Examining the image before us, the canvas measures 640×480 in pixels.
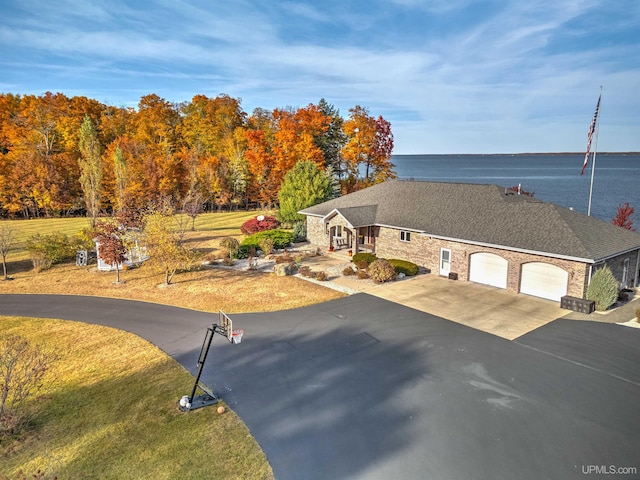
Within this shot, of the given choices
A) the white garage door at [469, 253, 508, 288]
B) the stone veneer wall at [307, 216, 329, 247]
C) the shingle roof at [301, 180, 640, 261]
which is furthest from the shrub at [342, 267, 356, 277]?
the stone veneer wall at [307, 216, 329, 247]

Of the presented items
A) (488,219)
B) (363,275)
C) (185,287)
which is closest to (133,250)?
(185,287)

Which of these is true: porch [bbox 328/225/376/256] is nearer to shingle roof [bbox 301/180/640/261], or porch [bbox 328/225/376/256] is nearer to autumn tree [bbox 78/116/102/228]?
shingle roof [bbox 301/180/640/261]

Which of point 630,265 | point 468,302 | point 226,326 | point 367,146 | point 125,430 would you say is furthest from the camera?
point 367,146

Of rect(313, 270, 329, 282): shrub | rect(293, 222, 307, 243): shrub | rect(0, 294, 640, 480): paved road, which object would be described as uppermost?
rect(293, 222, 307, 243): shrub

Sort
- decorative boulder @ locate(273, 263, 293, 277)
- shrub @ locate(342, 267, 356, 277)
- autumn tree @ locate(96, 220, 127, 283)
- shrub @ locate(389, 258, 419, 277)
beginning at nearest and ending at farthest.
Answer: autumn tree @ locate(96, 220, 127, 283) → shrub @ locate(389, 258, 419, 277) → shrub @ locate(342, 267, 356, 277) → decorative boulder @ locate(273, 263, 293, 277)

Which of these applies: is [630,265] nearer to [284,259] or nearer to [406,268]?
[406,268]

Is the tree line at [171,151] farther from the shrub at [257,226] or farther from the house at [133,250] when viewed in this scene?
the house at [133,250]

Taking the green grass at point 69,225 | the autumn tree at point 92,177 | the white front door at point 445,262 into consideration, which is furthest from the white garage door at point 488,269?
the autumn tree at point 92,177
